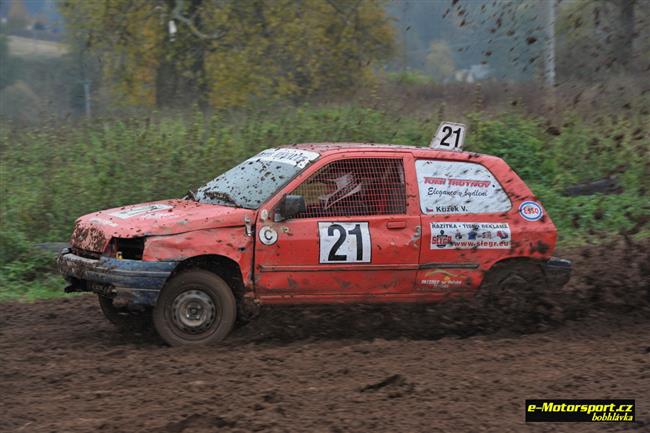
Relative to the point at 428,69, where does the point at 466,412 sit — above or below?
below

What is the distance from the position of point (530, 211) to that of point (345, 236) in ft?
5.91

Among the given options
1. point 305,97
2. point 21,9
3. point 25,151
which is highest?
point 21,9

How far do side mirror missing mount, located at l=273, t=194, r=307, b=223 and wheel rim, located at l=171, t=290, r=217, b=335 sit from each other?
2.90 feet

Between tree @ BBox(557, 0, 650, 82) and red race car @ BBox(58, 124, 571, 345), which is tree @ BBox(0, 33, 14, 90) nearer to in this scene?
tree @ BBox(557, 0, 650, 82)

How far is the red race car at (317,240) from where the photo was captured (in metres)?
7.05

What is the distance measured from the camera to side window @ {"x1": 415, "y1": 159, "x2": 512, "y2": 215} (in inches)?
304

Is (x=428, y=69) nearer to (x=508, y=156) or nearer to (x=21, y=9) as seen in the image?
Answer: (x=21, y=9)

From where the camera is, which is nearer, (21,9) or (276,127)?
(276,127)

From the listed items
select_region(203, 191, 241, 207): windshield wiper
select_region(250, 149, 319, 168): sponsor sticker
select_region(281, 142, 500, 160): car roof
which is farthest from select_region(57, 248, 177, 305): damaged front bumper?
select_region(281, 142, 500, 160): car roof

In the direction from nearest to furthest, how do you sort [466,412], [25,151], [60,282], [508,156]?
[466,412], [60,282], [25,151], [508,156]

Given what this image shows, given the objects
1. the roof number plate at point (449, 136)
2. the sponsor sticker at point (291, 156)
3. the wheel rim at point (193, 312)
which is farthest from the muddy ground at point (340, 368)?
the roof number plate at point (449, 136)

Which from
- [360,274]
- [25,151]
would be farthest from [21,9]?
[360,274]

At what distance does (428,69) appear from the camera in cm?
3444

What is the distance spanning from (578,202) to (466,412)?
9.33m
